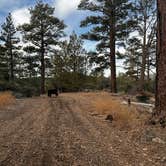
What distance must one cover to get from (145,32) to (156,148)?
26.9 meters

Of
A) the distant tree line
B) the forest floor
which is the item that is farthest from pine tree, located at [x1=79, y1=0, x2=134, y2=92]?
the forest floor

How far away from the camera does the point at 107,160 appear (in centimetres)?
660

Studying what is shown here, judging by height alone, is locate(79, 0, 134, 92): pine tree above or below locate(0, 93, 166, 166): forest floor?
above

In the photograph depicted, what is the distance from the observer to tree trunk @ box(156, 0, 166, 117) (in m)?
10.4

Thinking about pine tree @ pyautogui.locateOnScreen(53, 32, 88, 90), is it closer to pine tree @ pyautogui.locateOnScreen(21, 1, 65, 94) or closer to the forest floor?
pine tree @ pyautogui.locateOnScreen(21, 1, 65, 94)

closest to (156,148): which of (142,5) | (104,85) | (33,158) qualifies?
(33,158)

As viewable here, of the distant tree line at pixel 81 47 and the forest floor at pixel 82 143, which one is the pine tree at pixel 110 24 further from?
the forest floor at pixel 82 143

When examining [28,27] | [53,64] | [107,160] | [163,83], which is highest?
[28,27]

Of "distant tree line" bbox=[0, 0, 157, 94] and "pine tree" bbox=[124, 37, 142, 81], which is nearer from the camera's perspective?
"distant tree line" bbox=[0, 0, 157, 94]

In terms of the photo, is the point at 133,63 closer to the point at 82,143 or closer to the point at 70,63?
the point at 70,63

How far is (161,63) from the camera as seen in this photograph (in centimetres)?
1038

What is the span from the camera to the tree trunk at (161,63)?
1036cm

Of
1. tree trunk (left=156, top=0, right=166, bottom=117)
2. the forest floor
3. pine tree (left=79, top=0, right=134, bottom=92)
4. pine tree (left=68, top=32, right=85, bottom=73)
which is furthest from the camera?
pine tree (left=68, top=32, right=85, bottom=73)

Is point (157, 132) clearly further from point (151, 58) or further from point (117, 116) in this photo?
point (151, 58)
